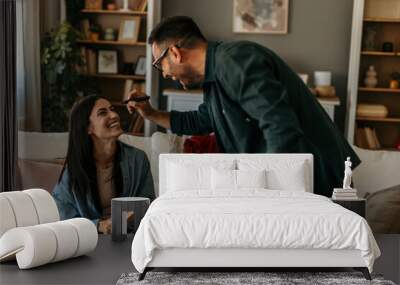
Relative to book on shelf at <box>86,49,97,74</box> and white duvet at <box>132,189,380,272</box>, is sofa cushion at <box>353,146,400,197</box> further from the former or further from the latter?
book on shelf at <box>86,49,97,74</box>

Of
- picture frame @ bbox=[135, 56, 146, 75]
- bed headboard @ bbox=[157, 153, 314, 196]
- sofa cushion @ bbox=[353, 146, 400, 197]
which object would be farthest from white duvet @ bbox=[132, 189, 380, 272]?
picture frame @ bbox=[135, 56, 146, 75]

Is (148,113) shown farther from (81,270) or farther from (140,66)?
(140,66)

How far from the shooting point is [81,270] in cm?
347

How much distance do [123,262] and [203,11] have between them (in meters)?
4.22

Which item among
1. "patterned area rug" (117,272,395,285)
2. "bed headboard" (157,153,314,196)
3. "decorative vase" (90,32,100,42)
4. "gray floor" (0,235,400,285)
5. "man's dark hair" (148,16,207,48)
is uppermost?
"man's dark hair" (148,16,207,48)

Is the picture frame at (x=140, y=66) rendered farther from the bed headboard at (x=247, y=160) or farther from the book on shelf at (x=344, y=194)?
the book on shelf at (x=344, y=194)

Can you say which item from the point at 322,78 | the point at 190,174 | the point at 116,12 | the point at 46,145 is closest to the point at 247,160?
the point at 190,174

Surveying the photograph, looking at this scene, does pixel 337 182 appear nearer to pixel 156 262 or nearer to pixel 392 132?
pixel 156 262

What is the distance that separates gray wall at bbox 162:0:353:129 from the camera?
23.8 ft

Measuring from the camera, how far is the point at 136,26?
722cm

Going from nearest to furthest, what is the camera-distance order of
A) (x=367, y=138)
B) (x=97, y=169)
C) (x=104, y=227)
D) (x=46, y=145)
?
(x=104, y=227), (x=97, y=169), (x=46, y=145), (x=367, y=138)

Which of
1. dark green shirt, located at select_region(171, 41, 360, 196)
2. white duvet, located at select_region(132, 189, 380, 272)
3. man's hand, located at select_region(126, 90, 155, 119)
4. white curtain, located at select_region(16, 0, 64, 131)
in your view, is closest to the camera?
white duvet, located at select_region(132, 189, 380, 272)

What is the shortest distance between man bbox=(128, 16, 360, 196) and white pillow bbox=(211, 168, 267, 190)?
17cm

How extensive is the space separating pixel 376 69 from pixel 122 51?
2557 mm
